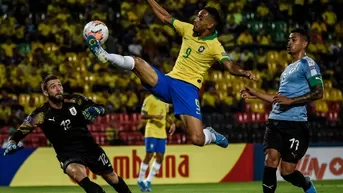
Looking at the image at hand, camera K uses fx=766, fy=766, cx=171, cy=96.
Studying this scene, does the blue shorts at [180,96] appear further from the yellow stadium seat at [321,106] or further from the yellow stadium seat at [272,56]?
the yellow stadium seat at [272,56]

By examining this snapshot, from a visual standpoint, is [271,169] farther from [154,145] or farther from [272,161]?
[154,145]

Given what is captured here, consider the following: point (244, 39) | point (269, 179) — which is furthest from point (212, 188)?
point (244, 39)

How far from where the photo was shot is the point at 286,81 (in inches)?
400

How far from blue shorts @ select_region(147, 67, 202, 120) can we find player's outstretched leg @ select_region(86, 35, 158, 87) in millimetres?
383

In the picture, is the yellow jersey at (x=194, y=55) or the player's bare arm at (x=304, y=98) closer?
the player's bare arm at (x=304, y=98)

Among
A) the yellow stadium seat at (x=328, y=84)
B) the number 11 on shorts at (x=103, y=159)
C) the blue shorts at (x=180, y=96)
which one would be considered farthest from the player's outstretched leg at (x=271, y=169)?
the yellow stadium seat at (x=328, y=84)

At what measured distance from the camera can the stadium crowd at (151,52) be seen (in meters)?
19.8

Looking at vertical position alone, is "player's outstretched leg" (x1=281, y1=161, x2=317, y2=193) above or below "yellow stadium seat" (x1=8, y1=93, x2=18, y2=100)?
above

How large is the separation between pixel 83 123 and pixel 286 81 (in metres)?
2.80

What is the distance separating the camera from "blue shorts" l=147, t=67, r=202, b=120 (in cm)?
1035

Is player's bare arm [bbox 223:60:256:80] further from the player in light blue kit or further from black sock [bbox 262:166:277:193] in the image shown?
black sock [bbox 262:166:277:193]

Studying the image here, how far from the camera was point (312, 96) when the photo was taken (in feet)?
32.2

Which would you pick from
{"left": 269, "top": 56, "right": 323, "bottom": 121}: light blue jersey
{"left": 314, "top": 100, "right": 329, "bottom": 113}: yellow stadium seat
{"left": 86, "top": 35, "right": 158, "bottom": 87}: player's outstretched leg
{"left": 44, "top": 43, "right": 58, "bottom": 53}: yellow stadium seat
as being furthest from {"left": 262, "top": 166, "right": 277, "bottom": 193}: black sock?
→ {"left": 44, "top": 43, "right": 58, "bottom": 53}: yellow stadium seat

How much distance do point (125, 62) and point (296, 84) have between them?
7.59 feet
